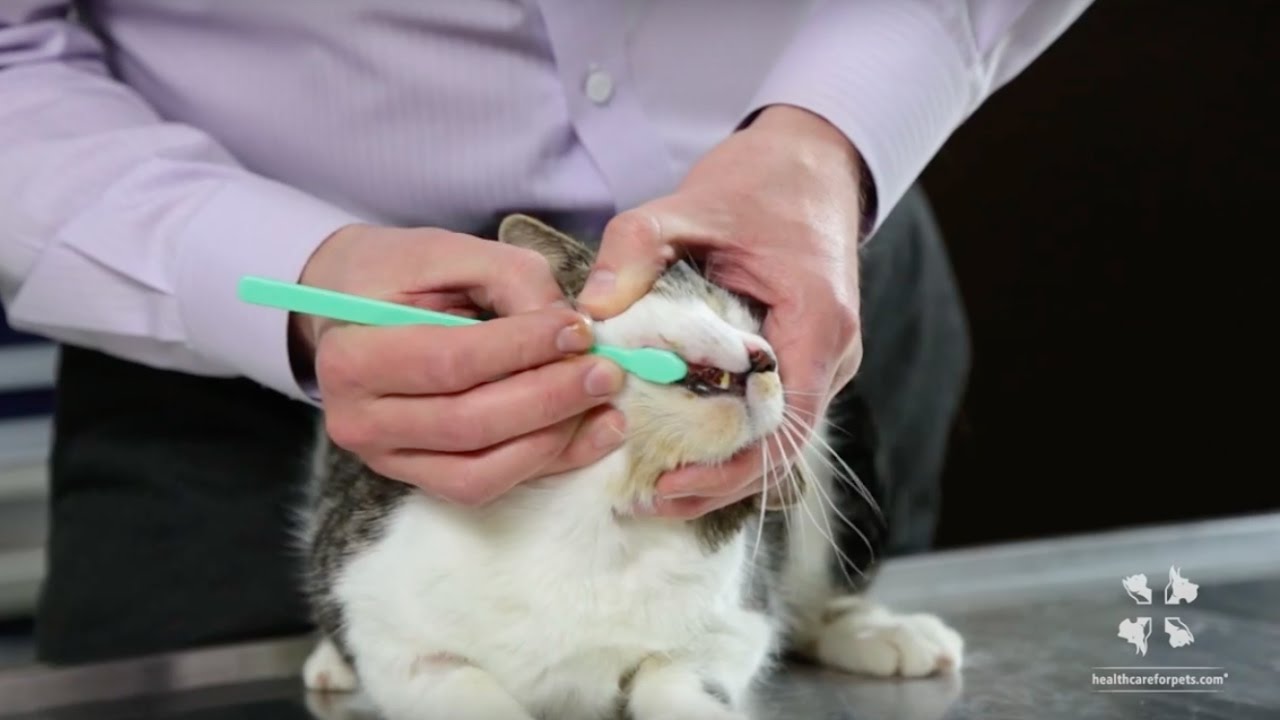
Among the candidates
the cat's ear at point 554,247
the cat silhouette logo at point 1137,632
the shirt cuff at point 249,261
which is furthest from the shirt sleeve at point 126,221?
the cat silhouette logo at point 1137,632

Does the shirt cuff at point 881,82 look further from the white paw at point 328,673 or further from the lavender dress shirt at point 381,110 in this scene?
the white paw at point 328,673

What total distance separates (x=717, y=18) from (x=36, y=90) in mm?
441

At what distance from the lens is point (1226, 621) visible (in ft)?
3.14

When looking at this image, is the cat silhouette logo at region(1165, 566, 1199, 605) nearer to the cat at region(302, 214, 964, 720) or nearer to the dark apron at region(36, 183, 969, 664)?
the cat at region(302, 214, 964, 720)

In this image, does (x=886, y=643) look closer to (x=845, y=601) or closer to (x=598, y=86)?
(x=845, y=601)

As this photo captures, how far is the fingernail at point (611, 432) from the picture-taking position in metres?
0.70

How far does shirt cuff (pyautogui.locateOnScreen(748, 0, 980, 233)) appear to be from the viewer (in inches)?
33.2

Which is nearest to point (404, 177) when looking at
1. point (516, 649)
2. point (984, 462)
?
point (516, 649)

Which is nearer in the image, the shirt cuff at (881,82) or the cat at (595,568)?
the cat at (595,568)

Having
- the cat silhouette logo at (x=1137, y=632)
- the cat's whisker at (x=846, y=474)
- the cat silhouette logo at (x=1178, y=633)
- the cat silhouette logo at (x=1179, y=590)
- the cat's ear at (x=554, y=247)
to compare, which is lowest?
the cat silhouette logo at (x=1179, y=590)

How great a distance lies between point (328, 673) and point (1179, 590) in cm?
60

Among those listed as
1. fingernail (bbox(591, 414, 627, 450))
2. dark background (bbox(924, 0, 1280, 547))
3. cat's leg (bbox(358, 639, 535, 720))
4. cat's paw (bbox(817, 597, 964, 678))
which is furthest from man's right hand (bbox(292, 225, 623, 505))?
dark background (bbox(924, 0, 1280, 547))

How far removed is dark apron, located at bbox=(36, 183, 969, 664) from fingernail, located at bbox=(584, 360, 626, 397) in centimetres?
45

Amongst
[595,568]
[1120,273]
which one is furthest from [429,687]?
[1120,273]
